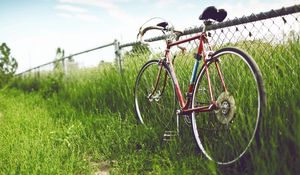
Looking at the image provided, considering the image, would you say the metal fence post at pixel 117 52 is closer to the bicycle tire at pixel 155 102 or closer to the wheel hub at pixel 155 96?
the bicycle tire at pixel 155 102

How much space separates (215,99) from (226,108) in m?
0.56

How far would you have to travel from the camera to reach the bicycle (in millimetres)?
2787

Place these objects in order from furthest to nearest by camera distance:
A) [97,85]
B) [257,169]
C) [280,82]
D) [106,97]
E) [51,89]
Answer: [51,89] → [97,85] → [106,97] → [280,82] → [257,169]

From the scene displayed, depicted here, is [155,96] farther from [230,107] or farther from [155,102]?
[230,107]

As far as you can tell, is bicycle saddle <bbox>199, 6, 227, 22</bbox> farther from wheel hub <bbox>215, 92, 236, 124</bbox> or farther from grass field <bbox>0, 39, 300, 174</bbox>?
wheel hub <bbox>215, 92, 236, 124</bbox>

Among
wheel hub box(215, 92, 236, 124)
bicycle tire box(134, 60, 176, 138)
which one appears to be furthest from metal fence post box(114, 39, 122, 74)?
wheel hub box(215, 92, 236, 124)

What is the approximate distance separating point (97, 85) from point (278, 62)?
14.2ft

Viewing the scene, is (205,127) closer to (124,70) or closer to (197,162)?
(197,162)

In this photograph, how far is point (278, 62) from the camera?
3.10m

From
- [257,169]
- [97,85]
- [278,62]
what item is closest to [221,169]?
[257,169]

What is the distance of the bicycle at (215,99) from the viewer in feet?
9.14

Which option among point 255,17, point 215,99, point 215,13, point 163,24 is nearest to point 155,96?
A: point 163,24

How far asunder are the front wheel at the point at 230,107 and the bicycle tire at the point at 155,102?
0.65 meters

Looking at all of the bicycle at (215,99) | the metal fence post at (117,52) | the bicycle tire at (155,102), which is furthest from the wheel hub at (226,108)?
the metal fence post at (117,52)
